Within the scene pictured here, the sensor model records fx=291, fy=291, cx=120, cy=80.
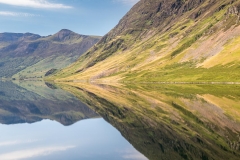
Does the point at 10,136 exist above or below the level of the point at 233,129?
below

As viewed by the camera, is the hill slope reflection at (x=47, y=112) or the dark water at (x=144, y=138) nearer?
the dark water at (x=144, y=138)

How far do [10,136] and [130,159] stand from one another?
103 feet

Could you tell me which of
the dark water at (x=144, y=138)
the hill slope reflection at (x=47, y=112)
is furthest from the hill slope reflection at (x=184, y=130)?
the hill slope reflection at (x=47, y=112)

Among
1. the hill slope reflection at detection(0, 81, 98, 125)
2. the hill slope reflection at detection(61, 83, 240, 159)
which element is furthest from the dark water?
the hill slope reflection at detection(0, 81, 98, 125)

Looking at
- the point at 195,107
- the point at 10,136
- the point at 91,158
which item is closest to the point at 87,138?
the point at 91,158

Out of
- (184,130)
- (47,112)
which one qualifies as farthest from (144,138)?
(47,112)

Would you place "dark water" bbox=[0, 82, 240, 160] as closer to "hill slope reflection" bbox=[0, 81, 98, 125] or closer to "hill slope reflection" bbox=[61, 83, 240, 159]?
"hill slope reflection" bbox=[61, 83, 240, 159]

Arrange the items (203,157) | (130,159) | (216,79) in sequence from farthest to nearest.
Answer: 1. (216,79)
2. (130,159)
3. (203,157)

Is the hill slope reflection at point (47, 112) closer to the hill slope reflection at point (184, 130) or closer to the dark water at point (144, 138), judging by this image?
the hill slope reflection at point (184, 130)

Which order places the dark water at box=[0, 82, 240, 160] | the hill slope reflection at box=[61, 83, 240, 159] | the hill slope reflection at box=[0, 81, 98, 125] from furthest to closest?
the hill slope reflection at box=[0, 81, 98, 125] < the dark water at box=[0, 82, 240, 160] < the hill slope reflection at box=[61, 83, 240, 159]

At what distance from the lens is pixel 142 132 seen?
50000 millimetres

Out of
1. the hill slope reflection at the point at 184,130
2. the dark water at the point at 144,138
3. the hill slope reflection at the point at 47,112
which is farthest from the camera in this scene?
the hill slope reflection at the point at 47,112

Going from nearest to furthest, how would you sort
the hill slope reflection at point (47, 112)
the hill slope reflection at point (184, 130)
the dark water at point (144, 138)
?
1. the hill slope reflection at point (184, 130)
2. the dark water at point (144, 138)
3. the hill slope reflection at point (47, 112)

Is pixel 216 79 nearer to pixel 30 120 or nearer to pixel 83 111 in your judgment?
pixel 83 111
